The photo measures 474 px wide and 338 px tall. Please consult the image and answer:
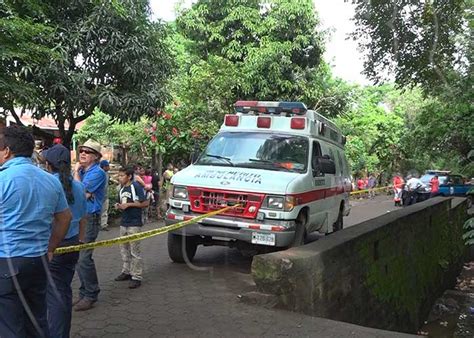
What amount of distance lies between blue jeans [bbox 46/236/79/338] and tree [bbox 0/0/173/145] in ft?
17.2

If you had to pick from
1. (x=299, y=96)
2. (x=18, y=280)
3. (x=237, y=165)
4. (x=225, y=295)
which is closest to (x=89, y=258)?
(x=225, y=295)

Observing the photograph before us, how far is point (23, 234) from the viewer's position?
306cm

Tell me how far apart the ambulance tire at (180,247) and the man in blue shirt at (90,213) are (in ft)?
6.17

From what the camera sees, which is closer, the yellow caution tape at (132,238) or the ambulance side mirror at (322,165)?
the yellow caution tape at (132,238)

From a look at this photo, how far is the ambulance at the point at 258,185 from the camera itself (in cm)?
654

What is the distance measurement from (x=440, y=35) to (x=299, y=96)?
5.75 metres

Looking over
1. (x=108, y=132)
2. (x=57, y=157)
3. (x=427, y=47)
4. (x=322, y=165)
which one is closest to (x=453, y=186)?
(x=427, y=47)

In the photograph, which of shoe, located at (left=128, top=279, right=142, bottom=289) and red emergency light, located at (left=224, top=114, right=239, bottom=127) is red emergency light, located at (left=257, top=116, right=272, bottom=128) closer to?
red emergency light, located at (left=224, top=114, right=239, bottom=127)

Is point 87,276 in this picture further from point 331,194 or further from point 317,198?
point 331,194

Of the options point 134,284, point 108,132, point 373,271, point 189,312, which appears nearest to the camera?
point 189,312

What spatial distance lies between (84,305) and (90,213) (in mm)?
976

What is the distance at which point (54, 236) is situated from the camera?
3.43 m

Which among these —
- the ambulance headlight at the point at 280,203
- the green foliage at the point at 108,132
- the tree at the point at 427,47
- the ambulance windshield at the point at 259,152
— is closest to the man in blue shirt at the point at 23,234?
the ambulance headlight at the point at 280,203

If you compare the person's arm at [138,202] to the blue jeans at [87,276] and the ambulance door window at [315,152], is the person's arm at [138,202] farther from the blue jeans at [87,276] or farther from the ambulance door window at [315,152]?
the ambulance door window at [315,152]
